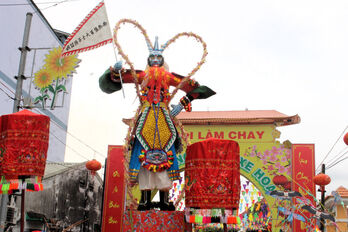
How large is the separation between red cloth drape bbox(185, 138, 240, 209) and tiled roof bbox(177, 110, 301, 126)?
21.3 ft

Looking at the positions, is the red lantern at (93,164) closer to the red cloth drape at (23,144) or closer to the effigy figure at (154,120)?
the effigy figure at (154,120)

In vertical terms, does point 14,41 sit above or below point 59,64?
above

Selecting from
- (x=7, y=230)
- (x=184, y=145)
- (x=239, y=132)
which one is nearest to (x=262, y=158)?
(x=239, y=132)

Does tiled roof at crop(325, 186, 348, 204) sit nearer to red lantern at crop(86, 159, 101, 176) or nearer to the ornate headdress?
red lantern at crop(86, 159, 101, 176)

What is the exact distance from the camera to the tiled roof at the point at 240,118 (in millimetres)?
11609

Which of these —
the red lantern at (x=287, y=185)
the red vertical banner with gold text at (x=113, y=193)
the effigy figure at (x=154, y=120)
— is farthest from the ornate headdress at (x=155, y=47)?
the red lantern at (x=287, y=185)

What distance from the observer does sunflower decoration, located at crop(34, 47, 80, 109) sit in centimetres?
721

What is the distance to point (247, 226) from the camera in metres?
15.7

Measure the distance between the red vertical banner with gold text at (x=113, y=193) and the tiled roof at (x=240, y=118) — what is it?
2.23 metres

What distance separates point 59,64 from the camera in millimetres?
7277

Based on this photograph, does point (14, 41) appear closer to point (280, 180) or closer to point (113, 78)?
point (113, 78)

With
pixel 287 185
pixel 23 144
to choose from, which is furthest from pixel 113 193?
pixel 23 144

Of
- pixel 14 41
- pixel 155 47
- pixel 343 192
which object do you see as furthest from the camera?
pixel 343 192

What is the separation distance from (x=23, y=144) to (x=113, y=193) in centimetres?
650
